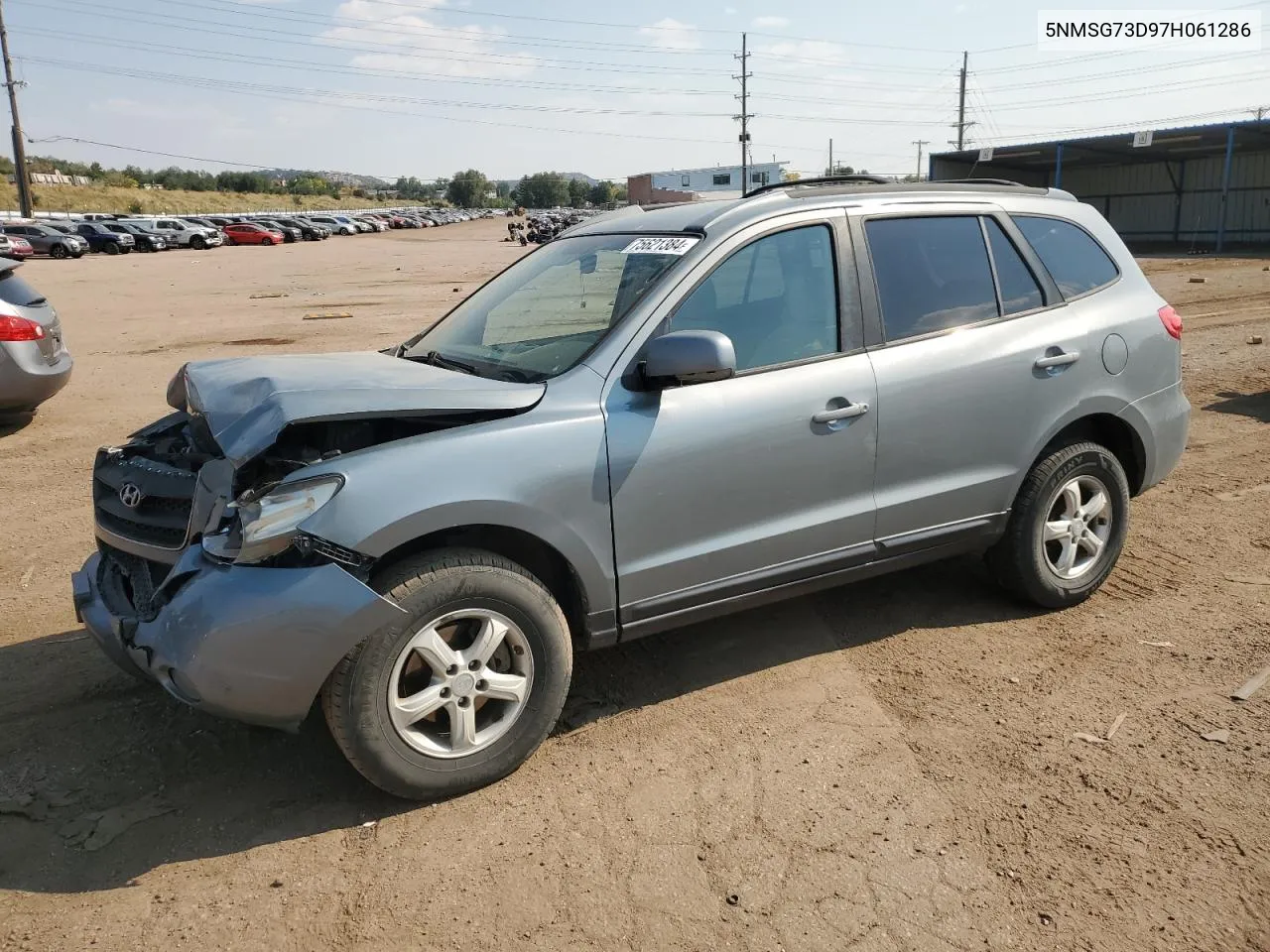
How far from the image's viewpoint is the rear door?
4004mm

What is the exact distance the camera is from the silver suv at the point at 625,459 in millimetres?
2975

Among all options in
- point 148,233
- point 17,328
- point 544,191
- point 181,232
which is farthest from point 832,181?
point 544,191

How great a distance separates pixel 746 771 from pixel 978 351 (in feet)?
6.67

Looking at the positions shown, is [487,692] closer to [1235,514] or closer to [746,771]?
[746,771]

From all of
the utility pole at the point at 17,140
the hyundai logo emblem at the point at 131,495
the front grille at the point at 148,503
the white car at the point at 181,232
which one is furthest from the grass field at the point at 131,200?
the hyundai logo emblem at the point at 131,495

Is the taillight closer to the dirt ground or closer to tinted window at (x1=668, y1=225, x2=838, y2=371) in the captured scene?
the dirt ground

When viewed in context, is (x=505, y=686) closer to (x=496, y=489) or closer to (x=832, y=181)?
(x=496, y=489)

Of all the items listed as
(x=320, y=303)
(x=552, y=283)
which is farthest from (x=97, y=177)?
(x=552, y=283)

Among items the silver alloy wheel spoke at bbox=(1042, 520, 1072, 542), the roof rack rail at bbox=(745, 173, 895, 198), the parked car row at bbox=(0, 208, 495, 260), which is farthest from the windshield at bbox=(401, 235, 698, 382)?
the parked car row at bbox=(0, 208, 495, 260)

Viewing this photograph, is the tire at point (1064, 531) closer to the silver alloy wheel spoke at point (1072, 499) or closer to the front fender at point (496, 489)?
the silver alloy wheel spoke at point (1072, 499)

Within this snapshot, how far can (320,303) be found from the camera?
21.4 metres

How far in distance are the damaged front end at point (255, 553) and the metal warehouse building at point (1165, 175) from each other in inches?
1448

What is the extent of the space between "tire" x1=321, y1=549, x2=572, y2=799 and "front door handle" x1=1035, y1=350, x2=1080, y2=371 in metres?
2.41

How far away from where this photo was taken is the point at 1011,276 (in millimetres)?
4434
